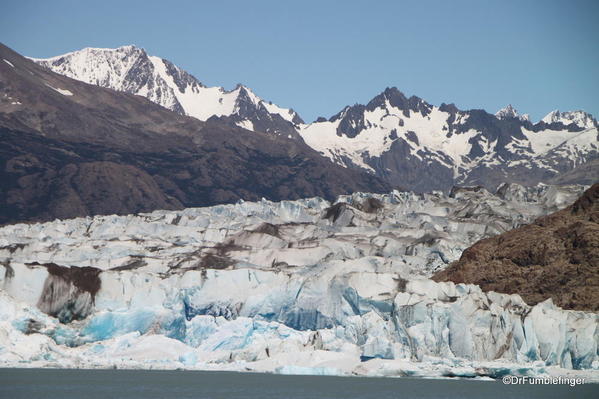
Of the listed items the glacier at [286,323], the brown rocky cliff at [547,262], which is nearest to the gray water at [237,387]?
the glacier at [286,323]

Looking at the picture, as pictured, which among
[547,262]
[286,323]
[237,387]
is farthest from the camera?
[547,262]

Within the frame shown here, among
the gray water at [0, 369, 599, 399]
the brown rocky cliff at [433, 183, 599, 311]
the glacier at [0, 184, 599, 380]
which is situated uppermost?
the brown rocky cliff at [433, 183, 599, 311]

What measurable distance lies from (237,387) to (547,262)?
56514 mm

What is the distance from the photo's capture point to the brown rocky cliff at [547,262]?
118m

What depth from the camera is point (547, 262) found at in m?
128

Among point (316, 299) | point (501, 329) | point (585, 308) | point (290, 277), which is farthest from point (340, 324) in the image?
point (585, 308)

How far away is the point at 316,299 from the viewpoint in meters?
110

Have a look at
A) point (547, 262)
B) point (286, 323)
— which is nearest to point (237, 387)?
point (286, 323)

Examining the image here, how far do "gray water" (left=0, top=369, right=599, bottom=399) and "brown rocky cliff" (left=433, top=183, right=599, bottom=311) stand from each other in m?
23.6

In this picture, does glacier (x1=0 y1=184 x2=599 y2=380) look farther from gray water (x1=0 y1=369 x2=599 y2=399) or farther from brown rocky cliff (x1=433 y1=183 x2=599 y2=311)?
brown rocky cliff (x1=433 y1=183 x2=599 y2=311)

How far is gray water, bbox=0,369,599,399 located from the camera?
80.2 m

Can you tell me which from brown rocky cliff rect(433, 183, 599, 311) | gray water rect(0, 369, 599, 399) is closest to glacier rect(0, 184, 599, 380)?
gray water rect(0, 369, 599, 399)

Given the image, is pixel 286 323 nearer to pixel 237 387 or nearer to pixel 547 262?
pixel 237 387

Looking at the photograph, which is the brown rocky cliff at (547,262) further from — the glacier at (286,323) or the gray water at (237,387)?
the gray water at (237,387)
